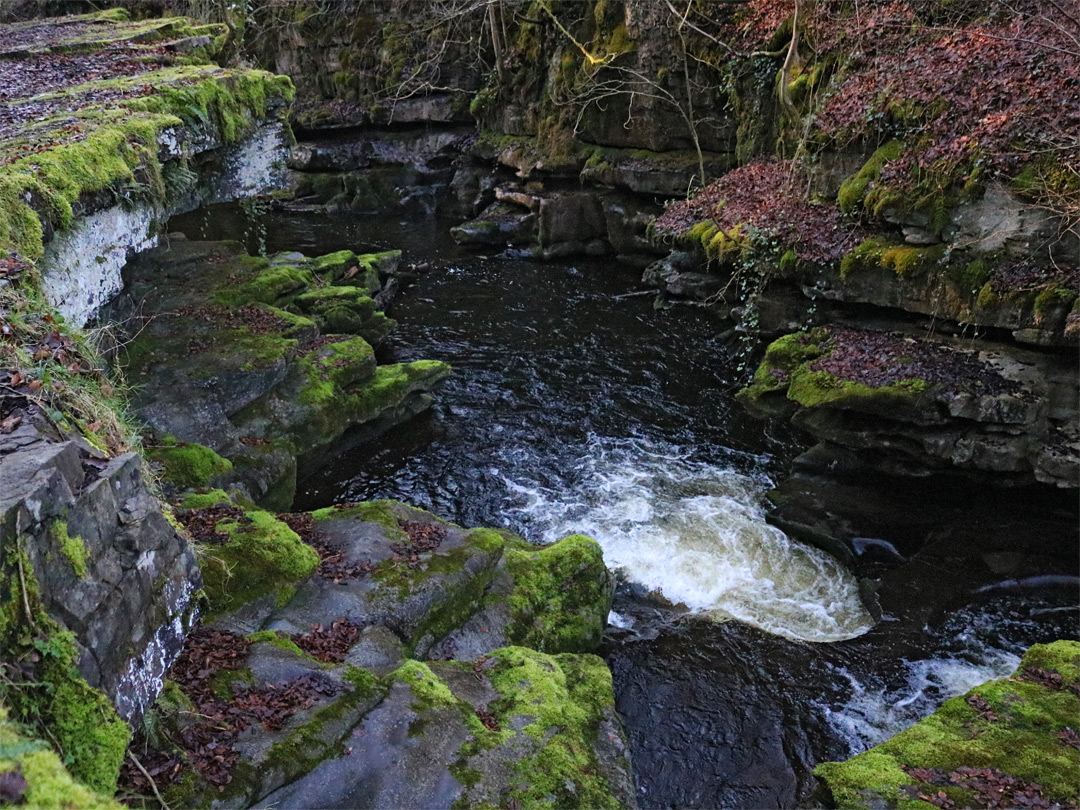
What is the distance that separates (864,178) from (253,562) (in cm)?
1225

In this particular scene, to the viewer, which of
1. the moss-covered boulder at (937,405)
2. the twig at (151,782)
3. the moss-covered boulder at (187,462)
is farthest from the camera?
the moss-covered boulder at (937,405)

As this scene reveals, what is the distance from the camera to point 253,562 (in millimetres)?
7180

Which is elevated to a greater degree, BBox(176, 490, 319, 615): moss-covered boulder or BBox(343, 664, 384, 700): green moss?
BBox(343, 664, 384, 700): green moss

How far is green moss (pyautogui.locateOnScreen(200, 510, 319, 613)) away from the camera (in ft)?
22.1

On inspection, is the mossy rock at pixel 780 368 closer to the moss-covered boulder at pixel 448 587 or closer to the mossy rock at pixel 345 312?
the moss-covered boulder at pixel 448 587

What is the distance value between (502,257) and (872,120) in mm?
13529

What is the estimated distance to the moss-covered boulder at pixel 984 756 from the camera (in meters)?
5.95

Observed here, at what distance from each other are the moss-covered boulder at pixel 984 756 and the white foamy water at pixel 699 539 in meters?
2.19

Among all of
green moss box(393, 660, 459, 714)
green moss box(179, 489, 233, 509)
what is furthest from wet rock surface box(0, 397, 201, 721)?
green moss box(179, 489, 233, 509)

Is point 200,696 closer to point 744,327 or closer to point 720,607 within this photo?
point 720,607

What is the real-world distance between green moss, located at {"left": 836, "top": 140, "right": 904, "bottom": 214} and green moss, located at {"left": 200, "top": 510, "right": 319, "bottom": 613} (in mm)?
11357

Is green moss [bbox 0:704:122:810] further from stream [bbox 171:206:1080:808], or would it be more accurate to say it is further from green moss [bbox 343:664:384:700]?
stream [bbox 171:206:1080:808]

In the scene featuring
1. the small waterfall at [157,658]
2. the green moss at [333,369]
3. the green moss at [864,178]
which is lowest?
the green moss at [333,369]

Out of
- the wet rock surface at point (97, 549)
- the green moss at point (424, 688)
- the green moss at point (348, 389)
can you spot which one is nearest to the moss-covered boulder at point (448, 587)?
the green moss at point (424, 688)
